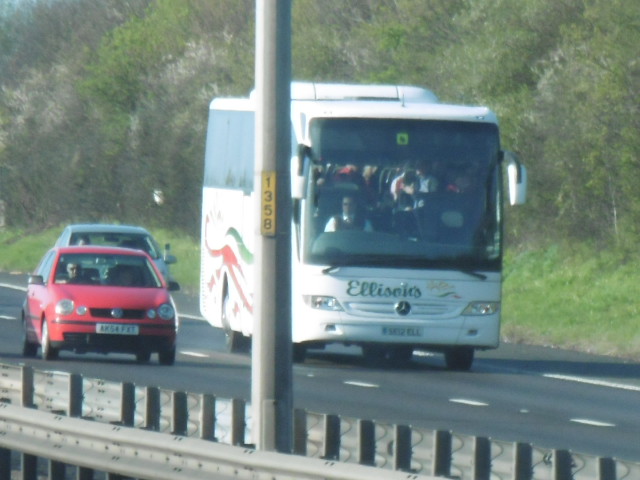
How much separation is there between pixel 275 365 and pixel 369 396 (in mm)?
8549

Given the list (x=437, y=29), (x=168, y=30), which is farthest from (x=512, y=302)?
(x=168, y=30)

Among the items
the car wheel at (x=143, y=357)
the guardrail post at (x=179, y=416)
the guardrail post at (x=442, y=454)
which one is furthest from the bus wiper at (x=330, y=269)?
the guardrail post at (x=442, y=454)

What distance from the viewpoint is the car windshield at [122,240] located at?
29734 mm

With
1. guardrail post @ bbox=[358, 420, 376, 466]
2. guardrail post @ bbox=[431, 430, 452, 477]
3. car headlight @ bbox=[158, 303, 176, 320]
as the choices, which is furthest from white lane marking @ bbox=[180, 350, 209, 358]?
guardrail post @ bbox=[431, 430, 452, 477]

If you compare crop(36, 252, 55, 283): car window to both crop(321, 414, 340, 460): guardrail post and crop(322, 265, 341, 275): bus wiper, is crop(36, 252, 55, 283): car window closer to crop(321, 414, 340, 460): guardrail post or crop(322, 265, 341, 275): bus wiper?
crop(322, 265, 341, 275): bus wiper

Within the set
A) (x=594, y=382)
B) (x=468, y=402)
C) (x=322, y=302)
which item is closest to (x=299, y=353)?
(x=322, y=302)

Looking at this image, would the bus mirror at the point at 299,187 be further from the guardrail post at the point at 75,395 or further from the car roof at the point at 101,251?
the guardrail post at the point at 75,395

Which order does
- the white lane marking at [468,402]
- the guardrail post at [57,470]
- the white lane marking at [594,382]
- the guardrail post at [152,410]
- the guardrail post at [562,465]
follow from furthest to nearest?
1. the white lane marking at [594,382]
2. the white lane marking at [468,402]
3. the guardrail post at [57,470]
4. the guardrail post at [152,410]
5. the guardrail post at [562,465]

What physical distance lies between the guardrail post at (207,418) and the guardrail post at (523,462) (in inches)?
85.0

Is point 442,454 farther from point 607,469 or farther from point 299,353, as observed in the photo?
point 299,353

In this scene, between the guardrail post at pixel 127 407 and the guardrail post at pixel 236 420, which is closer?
the guardrail post at pixel 236 420

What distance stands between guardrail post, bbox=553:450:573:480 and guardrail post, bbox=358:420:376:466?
1.22 metres

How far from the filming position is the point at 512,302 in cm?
3100

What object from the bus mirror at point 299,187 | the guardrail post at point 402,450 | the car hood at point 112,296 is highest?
the bus mirror at point 299,187
